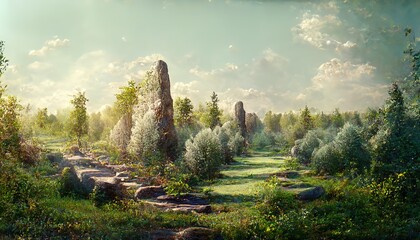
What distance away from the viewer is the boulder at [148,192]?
26031 mm

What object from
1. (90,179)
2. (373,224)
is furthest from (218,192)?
(373,224)

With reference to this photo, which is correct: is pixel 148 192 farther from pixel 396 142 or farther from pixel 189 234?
pixel 396 142

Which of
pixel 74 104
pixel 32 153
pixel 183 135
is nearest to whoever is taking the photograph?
pixel 32 153

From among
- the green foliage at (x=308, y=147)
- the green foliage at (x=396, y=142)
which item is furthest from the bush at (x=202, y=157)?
the green foliage at (x=308, y=147)

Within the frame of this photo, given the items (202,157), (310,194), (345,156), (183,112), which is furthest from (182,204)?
(183,112)

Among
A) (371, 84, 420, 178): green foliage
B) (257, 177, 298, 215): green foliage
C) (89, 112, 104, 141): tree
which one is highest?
(89, 112, 104, 141): tree

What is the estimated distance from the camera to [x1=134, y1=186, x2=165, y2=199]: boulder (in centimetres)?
2603

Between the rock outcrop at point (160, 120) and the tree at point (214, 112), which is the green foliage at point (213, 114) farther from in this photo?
the rock outcrop at point (160, 120)

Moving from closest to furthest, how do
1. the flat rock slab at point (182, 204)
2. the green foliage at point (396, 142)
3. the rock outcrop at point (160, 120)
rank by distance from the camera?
the green foliage at point (396, 142)
the flat rock slab at point (182, 204)
the rock outcrop at point (160, 120)

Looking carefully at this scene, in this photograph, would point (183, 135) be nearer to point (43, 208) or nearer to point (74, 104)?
point (74, 104)

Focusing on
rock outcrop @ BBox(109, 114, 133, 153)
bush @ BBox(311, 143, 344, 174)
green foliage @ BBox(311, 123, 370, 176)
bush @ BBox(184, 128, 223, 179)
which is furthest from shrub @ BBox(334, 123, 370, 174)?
rock outcrop @ BBox(109, 114, 133, 153)

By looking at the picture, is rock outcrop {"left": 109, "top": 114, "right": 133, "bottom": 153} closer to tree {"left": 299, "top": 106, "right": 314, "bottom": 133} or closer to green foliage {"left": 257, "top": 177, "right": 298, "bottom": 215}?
green foliage {"left": 257, "top": 177, "right": 298, "bottom": 215}

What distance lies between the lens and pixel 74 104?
203 ft

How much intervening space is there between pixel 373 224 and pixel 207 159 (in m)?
18.6
